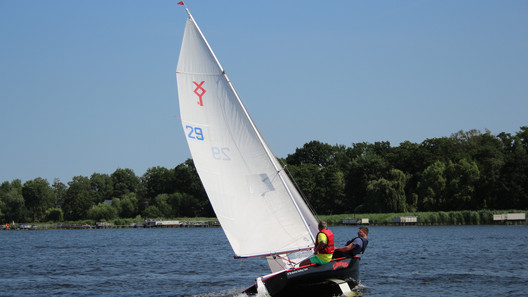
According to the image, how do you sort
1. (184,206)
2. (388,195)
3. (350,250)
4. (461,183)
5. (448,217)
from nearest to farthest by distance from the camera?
(350,250)
(448,217)
(461,183)
(388,195)
(184,206)

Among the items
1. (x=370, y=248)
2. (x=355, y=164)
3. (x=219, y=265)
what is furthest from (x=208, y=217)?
(x=219, y=265)

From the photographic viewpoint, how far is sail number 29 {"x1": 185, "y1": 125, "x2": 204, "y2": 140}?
18219mm

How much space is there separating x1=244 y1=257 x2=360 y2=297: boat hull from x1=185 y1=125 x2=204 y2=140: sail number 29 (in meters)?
4.48

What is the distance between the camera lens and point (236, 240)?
61.4ft

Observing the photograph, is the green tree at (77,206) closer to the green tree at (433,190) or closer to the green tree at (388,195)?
the green tree at (388,195)

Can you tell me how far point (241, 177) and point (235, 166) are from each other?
0.36 metres

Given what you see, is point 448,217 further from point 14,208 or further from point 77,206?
point 14,208

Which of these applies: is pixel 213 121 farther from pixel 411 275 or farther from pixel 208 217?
pixel 208 217

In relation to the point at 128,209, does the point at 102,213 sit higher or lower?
lower

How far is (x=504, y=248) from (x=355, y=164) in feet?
240

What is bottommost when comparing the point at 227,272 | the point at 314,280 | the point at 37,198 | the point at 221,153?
the point at 227,272

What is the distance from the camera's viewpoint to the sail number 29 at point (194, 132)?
18219 mm

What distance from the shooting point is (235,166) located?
60.6 feet

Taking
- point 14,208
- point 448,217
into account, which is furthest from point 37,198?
point 448,217
